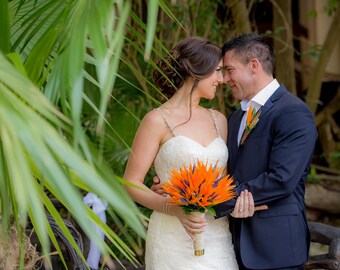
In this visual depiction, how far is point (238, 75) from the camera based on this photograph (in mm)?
3705

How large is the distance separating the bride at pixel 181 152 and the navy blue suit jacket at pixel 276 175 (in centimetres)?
12

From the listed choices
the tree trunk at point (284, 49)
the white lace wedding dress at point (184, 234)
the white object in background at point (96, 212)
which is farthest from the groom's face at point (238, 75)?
the tree trunk at point (284, 49)

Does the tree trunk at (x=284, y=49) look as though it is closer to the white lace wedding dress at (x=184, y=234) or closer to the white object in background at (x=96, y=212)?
the white object in background at (x=96, y=212)

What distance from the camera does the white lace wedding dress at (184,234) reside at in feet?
11.9

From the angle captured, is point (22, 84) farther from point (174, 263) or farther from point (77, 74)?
point (174, 263)

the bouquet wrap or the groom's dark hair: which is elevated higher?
the groom's dark hair

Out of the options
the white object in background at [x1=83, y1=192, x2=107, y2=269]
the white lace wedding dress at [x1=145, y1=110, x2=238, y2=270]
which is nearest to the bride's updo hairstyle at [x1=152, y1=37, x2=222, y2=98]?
the white lace wedding dress at [x1=145, y1=110, x2=238, y2=270]

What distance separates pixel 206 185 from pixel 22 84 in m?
1.59

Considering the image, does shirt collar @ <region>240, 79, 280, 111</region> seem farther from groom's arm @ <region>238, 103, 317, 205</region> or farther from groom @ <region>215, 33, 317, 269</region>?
groom's arm @ <region>238, 103, 317, 205</region>

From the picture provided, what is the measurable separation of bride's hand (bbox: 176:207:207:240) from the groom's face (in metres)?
0.65

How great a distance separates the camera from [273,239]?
3.58 m

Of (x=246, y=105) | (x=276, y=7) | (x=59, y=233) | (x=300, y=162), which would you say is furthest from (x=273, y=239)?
(x=276, y=7)

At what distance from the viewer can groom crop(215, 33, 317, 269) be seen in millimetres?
3449

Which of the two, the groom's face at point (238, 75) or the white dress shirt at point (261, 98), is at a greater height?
the groom's face at point (238, 75)
